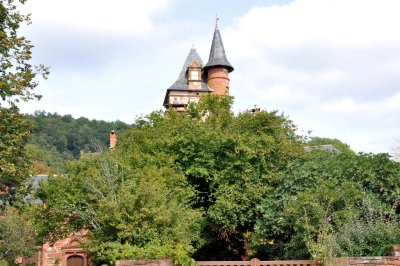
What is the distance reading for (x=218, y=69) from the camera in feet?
160

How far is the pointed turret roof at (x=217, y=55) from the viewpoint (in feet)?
158

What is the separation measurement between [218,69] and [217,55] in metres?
1.58

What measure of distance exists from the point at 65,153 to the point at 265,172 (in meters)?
81.6

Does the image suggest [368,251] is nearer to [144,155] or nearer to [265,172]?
[265,172]

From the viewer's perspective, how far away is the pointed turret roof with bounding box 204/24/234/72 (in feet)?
158

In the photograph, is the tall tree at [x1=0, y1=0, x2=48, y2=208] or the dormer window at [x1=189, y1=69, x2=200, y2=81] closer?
A: the tall tree at [x1=0, y1=0, x2=48, y2=208]

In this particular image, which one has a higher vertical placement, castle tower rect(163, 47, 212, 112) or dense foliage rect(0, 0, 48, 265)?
castle tower rect(163, 47, 212, 112)

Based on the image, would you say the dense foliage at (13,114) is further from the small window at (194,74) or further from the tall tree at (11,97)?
the small window at (194,74)

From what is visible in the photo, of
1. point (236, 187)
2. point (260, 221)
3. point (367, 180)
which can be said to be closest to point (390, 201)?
point (367, 180)

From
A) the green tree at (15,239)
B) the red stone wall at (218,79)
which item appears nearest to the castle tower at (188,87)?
the red stone wall at (218,79)

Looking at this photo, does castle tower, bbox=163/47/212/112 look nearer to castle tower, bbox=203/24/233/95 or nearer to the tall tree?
castle tower, bbox=203/24/233/95

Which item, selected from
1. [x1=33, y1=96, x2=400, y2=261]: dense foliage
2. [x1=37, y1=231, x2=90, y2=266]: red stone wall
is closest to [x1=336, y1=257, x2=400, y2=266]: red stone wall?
[x1=33, y1=96, x2=400, y2=261]: dense foliage

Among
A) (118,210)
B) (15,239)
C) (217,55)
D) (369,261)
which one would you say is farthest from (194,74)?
(369,261)

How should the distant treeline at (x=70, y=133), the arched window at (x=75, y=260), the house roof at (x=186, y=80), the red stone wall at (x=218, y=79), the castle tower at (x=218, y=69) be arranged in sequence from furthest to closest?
the distant treeline at (x=70, y=133)
the house roof at (x=186, y=80)
the castle tower at (x=218, y=69)
the red stone wall at (x=218, y=79)
the arched window at (x=75, y=260)
